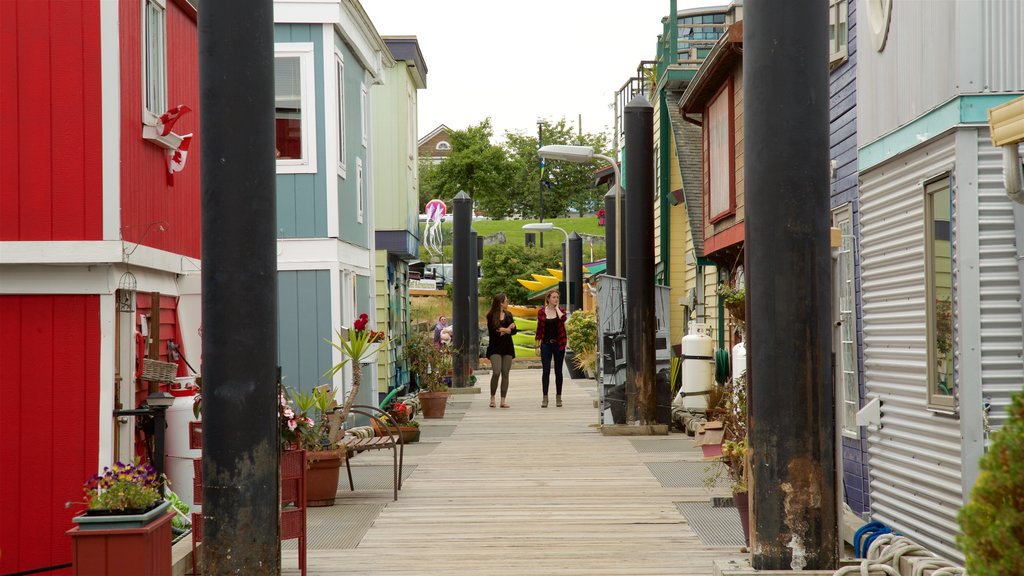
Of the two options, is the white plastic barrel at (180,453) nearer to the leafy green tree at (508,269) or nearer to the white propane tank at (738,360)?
the white propane tank at (738,360)

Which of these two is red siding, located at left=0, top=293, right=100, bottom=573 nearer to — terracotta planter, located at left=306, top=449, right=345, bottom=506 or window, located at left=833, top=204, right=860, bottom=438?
terracotta planter, located at left=306, top=449, right=345, bottom=506

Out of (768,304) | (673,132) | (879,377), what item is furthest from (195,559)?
(673,132)

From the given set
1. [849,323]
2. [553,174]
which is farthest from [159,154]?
[553,174]

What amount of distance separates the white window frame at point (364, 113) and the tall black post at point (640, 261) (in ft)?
12.9

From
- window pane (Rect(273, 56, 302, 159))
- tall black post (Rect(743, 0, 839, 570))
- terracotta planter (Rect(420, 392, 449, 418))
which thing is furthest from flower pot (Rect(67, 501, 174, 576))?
terracotta planter (Rect(420, 392, 449, 418))

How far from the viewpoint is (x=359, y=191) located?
17.3m

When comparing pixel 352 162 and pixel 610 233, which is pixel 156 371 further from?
pixel 610 233

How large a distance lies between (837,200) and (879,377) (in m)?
1.89

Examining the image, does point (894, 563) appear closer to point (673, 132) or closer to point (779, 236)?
point (779, 236)

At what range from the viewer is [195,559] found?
24.4ft

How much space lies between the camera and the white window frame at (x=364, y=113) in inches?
701

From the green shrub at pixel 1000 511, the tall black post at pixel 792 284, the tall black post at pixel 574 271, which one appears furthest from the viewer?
the tall black post at pixel 574 271

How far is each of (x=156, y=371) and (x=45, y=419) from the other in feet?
3.20

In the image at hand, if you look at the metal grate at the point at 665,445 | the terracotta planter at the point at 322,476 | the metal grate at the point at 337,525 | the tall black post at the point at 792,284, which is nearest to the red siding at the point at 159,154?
the terracotta planter at the point at 322,476
